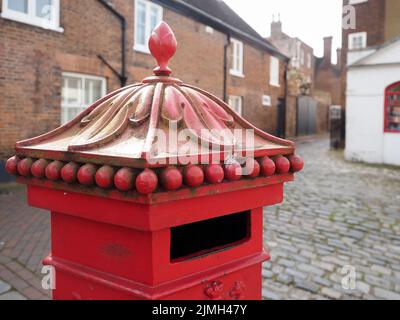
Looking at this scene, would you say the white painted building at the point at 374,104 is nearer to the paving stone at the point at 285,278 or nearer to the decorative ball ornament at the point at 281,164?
the paving stone at the point at 285,278

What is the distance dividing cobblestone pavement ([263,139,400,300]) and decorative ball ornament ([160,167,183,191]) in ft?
9.02

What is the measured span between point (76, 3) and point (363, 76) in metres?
9.76

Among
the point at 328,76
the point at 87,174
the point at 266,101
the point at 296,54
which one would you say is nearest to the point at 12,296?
the point at 87,174

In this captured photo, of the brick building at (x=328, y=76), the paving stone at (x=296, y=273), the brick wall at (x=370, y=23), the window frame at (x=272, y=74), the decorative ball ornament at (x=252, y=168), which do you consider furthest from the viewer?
the brick building at (x=328, y=76)

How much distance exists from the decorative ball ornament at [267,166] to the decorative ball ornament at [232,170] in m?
0.12

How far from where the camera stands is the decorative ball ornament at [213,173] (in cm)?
97

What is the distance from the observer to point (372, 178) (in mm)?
10078

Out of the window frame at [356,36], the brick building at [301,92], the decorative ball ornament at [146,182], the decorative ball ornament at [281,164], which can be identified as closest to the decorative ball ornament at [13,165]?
the decorative ball ornament at [146,182]

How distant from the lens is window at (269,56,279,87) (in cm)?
2092

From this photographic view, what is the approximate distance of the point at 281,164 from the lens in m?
1.19

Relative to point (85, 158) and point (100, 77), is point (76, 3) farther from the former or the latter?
point (85, 158)

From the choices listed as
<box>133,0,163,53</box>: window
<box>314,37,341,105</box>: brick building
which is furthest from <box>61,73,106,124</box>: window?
<box>314,37,341,105</box>: brick building
